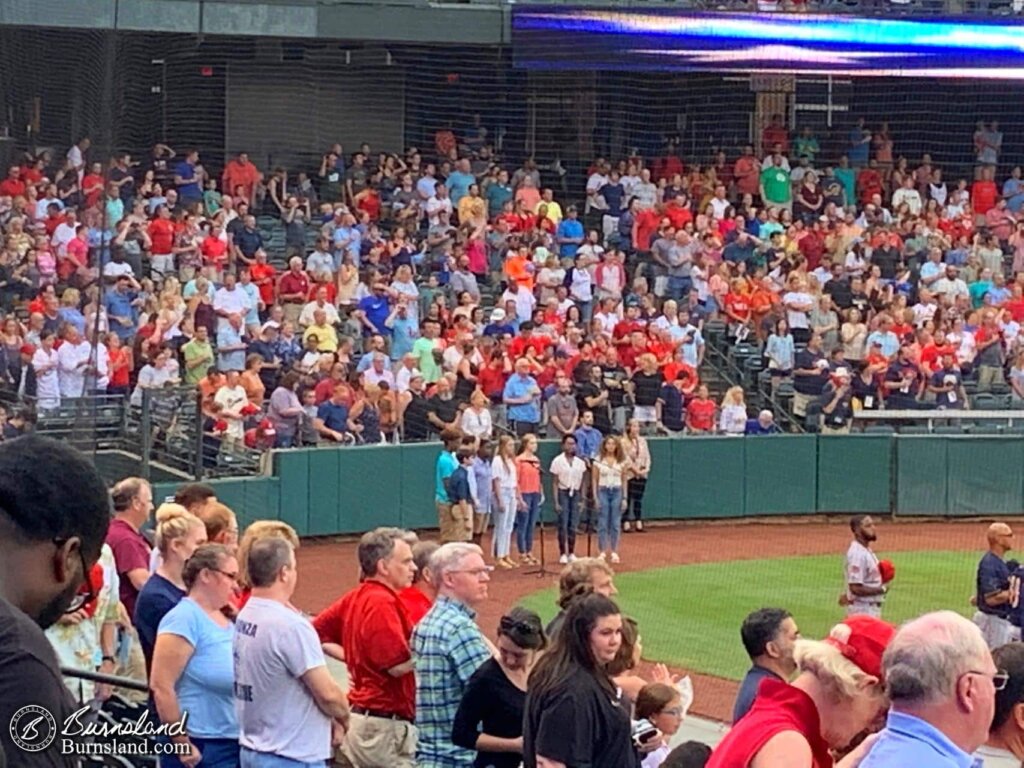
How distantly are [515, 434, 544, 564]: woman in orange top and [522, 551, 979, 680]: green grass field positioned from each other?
1095mm

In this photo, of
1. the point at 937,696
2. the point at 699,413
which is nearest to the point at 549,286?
the point at 699,413

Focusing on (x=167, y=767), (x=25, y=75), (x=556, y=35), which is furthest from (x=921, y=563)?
(x=167, y=767)

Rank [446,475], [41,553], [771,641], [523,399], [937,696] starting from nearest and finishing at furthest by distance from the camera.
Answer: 1. [41,553]
2. [937,696]
3. [771,641]
4. [446,475]
5. [523,399]

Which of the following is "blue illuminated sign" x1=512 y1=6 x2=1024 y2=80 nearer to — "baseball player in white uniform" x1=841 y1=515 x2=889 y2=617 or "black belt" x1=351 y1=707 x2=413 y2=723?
"baseball player in white uniform" x1=841 y1=515 x2=889 y2=617

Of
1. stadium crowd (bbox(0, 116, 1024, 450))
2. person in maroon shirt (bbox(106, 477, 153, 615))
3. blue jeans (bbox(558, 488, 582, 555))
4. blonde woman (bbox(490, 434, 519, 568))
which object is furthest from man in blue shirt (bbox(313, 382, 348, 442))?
person in maroon shirt (bbox(106, 477, 153, 615))

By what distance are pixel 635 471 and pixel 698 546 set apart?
1.17 m

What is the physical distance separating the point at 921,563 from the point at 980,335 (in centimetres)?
462

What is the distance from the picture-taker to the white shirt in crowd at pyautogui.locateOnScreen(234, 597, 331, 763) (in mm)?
6109

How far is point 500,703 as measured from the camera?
6.30m

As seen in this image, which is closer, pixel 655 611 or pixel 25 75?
pixel 25 75

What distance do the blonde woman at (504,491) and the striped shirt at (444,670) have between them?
1209 centimetres

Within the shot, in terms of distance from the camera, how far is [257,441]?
19.2m

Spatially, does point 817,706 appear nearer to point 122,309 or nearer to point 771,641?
point 771,641

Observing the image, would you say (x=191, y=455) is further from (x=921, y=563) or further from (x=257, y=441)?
(x=921, y=563)
